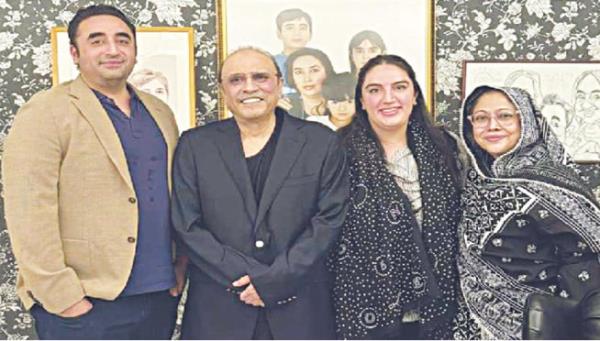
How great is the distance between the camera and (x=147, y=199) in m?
2.02

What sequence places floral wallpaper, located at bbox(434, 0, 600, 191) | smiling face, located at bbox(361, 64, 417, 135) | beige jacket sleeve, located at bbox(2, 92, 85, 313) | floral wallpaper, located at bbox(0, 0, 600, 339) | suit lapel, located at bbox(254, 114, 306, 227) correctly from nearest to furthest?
beige jacket sleeve, located at bbox(2, 92, 85, 313)
suit lapel, located at bbox(254, 114, 306, 227)
smiling face, located at bbox(361, 64, 417, 135)
floral wallpaper, located at bbox(0, 0, 600, 339)
floral wallpaper, located at bbox(434, 0, 600, 191)

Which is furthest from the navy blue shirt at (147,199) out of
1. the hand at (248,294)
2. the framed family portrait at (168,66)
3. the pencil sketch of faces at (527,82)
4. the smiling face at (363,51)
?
the pencil sketch of faces at (527,82)

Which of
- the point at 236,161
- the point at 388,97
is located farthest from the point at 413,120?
the point at 236,161

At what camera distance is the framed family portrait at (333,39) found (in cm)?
292

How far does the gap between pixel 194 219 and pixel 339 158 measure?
513mm

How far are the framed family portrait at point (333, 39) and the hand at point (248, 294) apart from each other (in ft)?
3.85

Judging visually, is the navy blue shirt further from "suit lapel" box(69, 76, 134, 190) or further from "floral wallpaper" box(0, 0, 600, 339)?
"floral wallpaper" box(0, 0, 600, 339)

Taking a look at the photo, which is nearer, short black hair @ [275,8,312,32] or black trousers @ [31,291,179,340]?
black trousers @ [31,291,179,340]

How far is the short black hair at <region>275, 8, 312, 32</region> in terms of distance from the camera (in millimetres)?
2920

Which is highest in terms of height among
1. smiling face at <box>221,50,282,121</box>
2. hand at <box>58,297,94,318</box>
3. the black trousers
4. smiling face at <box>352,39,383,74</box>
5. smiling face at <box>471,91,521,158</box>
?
smiling face at <box>352,39,383,74</box>

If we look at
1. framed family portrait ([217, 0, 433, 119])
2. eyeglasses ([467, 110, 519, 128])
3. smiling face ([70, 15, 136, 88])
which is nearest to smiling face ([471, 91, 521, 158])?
eyeglasses ([467, 110, 519, 128])

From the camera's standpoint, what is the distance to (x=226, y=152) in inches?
80.8

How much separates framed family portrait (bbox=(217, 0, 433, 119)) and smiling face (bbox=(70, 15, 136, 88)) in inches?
36.4

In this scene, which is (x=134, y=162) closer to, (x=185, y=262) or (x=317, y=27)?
(x=185, y=262)
